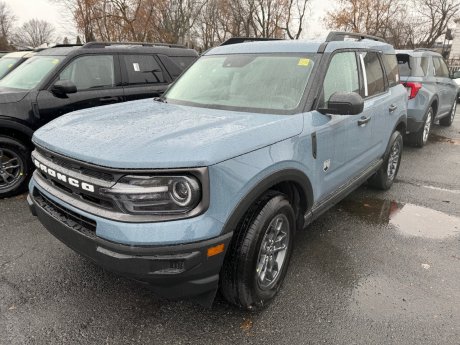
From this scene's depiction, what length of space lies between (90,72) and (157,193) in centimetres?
407

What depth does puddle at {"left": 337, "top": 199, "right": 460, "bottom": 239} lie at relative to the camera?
3995 mm

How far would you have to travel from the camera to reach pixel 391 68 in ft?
15.8

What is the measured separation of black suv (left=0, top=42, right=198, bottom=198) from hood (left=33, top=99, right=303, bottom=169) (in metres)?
2.12

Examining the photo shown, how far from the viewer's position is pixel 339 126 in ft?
10.5

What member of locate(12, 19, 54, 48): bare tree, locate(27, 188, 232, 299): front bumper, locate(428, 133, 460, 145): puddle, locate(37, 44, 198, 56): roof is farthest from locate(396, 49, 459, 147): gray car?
locate(12, 19, 54, 48): bare tree

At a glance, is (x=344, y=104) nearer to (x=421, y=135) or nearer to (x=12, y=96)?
(x=12, y=96)

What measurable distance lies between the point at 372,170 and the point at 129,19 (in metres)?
28.1

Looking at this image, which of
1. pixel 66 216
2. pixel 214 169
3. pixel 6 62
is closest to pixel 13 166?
pixel 66 216

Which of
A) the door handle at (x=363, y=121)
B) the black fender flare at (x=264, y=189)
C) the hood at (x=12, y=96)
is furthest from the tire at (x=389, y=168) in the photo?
the hood at (x=12, y=96)

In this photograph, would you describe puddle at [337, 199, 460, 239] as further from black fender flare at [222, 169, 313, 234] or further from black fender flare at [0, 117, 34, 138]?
black fender flare at [0, 117, 34, 138]

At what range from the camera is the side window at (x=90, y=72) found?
5223 mm

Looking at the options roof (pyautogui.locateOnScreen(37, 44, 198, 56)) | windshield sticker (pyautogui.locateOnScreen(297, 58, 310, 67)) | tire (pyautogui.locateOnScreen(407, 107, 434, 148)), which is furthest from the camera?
tire (pyautogui.locateOnScreen(407, 107, 434, 148))

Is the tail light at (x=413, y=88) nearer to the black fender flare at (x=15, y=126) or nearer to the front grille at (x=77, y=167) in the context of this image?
Result: the black fender flare at (x=15, y=126)

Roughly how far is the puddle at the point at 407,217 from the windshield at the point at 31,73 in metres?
4.36
